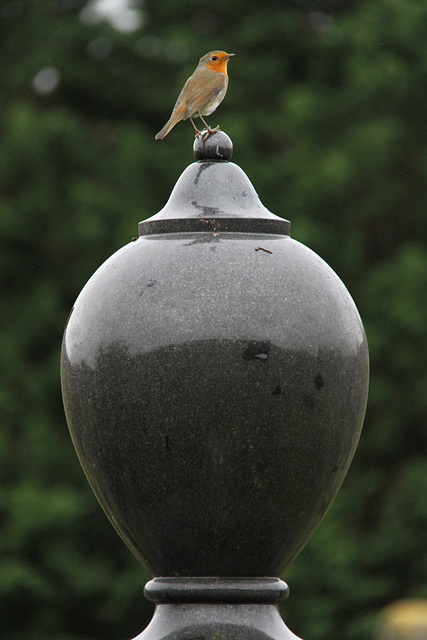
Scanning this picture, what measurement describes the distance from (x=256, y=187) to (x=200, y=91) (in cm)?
677

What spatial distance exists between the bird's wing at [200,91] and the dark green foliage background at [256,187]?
6035mm

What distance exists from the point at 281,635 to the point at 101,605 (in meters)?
6.62

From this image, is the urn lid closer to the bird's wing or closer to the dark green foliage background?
the bird's wing

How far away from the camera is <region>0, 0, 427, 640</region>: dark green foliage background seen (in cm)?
970

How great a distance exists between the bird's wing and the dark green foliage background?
603 cm

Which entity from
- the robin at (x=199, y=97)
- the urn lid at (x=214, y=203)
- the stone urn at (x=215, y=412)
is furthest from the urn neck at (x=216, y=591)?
the robin at (x=199, y=97)

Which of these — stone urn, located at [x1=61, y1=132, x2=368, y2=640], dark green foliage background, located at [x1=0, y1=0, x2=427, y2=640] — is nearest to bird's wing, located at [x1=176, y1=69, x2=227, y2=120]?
stone urn, located at [x1=61, y1=132, x2=368, y2=640]

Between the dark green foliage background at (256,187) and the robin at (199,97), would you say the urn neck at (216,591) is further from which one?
the dark green foliage background at (256,187)

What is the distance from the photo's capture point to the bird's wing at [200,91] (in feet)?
13.6

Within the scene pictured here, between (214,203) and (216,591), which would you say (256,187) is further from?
(216,591)

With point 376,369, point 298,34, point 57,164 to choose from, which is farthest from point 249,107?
point 376,369

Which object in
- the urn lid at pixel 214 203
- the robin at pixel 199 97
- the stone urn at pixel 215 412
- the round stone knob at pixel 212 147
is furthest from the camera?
the robin at pixel 199 97

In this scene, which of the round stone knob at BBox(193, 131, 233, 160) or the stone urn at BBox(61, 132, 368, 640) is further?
the round stone knob at BBox(193, 131, 233, 160)

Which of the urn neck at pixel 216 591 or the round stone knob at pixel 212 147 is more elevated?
the round stone knob at pixel 212 147
